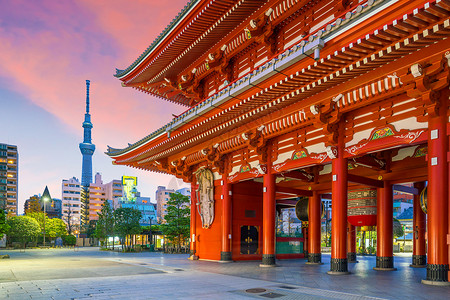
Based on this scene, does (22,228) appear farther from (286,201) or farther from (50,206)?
(50,206)

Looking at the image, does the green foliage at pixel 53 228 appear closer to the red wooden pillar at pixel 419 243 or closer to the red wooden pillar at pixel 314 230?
the red wooden pillar at pixel 314 230

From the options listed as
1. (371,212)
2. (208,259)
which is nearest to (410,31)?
(371,212)

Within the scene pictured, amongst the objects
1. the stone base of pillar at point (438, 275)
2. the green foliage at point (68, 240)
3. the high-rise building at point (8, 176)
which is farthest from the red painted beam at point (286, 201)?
the high-rise building at point (8, 176)

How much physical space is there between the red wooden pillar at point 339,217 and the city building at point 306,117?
43mm

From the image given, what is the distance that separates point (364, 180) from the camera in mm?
18328

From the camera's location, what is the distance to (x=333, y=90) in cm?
1505

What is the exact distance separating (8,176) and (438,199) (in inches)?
4916

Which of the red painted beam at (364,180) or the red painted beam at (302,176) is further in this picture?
the red painted beam at (302,176)

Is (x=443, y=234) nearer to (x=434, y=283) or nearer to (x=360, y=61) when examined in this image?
(x=434, y=283)

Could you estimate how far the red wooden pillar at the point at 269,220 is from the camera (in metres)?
20.0

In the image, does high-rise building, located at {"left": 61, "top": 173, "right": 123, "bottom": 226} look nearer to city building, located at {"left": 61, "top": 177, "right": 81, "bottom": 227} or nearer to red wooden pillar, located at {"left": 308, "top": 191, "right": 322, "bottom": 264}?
city building, located at {"left": 61, "top": 177, "right": 81, "bottom": 227}

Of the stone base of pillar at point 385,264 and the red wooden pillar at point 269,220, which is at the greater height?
the red wooden pillar at point 269,220

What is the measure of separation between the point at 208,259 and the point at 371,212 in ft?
35.3

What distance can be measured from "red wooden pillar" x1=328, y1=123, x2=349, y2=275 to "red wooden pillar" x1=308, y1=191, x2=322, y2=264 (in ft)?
23.6
